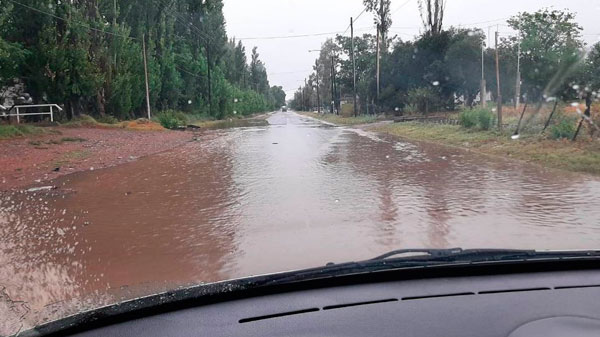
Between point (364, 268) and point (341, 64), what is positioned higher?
point (341, 64)

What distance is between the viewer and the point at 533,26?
37.5 metres

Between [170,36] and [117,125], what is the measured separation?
1852 centimetres

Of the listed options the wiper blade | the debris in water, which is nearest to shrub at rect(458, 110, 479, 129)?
the debris in water

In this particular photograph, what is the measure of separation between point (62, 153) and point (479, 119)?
15.7m

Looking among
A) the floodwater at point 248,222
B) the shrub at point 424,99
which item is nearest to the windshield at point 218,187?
the floodwater at point 248,222

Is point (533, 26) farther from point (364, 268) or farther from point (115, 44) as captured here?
point (364, 268)

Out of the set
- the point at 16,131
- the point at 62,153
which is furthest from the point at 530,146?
the point at 16,131

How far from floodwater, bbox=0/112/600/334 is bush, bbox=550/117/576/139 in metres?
3.61

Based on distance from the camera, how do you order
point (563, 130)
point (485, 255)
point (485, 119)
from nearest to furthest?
point (485, 255) < point (563, 130) < point (485, 119)

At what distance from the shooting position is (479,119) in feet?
72.8

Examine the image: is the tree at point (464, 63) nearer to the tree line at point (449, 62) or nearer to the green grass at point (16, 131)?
the tree line at point (449, 62)

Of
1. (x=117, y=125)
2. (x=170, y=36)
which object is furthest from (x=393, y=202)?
(x=170, y=36)

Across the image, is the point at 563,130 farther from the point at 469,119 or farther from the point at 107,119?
the point at 107,119

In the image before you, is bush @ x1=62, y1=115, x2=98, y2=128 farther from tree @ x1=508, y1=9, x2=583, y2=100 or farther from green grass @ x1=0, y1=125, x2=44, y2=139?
tree @ x1=508, y1=9, x2=583, y2=100
